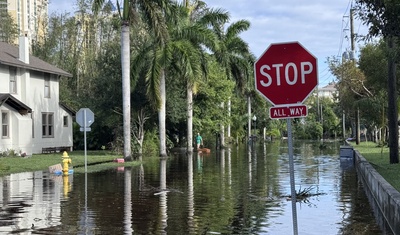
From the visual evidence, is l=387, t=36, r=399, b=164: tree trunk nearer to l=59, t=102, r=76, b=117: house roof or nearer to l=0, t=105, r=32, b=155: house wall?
l=0, t=105, r=32, b=155: house wall

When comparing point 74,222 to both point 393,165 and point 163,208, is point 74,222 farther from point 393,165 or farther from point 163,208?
point 393,165

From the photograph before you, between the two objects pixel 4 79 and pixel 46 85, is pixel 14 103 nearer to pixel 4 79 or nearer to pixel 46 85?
pixel 4 79

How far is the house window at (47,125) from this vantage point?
1590 inches

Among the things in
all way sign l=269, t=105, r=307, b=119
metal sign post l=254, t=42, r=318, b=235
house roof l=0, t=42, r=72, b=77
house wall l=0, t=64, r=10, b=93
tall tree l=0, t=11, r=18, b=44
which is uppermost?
tall tree l=0, t=11, r=18, b=44

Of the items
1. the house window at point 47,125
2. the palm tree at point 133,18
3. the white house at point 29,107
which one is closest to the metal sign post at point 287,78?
the palm tree at point 133,18

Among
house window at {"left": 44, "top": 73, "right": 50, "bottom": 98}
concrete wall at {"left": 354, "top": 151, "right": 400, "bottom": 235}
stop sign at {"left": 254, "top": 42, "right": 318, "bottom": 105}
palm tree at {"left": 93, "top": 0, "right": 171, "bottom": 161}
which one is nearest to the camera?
stop sign at {"left": 254, "top": 42, "right": 318, "bottom": 105}

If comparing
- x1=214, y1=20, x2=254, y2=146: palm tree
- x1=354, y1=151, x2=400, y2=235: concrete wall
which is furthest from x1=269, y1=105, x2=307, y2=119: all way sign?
x1=214, y1=20, x2=254, y2=146: palm tree

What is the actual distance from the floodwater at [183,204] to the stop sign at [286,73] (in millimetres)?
1436

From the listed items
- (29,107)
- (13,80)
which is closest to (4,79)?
(13,80)

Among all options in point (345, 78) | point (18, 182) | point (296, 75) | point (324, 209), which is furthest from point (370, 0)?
point (345, 78)

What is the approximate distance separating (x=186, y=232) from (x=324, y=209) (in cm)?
444

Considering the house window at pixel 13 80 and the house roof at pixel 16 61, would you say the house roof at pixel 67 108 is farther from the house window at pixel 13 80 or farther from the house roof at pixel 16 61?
the house window at pixel 13 80

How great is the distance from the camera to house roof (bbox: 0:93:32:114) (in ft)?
111

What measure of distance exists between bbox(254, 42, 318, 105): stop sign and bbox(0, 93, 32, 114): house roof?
96.9 feet
